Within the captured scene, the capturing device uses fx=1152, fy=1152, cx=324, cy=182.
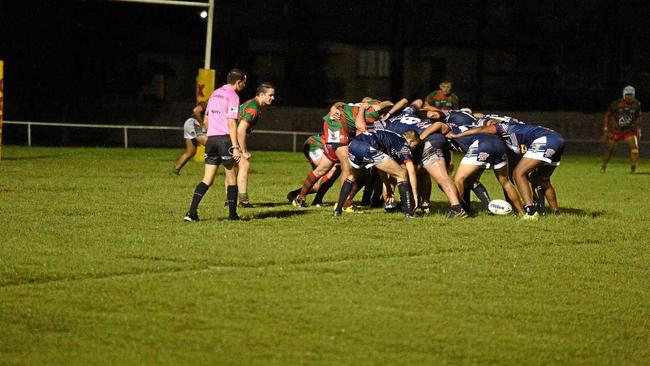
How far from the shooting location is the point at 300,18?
53.6 m

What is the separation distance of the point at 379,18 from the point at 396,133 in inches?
1804

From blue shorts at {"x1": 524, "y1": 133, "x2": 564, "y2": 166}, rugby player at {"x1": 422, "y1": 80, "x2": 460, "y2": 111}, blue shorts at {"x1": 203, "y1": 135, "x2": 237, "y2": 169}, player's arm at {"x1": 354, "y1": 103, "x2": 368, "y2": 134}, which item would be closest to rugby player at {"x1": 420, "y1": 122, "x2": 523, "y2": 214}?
blue shorts at {"x1": 524, "y1": 133, "x2": 564, "y2": 166}

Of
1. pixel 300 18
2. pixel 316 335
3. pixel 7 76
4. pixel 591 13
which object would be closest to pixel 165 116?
pixel 7 76

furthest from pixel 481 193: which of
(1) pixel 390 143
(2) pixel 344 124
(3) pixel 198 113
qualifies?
(3) pixel 198 113

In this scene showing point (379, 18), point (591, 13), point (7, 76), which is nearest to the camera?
point (7, 76)

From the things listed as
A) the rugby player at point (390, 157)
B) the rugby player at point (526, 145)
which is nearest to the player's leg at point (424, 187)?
the rugby player at point (390, 157)

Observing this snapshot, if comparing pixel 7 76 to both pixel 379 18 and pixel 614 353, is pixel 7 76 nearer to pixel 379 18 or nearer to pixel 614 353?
pixel 379 18

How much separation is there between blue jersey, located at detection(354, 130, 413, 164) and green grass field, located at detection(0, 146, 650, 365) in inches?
35.3

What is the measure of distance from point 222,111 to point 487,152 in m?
3.65

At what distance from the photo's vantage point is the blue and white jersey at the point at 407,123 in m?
16.2

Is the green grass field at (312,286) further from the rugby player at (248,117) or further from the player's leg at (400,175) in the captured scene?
the rugby player at (248,117)

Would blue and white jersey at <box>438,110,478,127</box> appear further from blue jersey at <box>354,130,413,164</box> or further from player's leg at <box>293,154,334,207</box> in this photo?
player's leg at <box>293,154,334,207</box>

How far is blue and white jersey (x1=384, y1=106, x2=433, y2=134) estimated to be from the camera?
16156 mm

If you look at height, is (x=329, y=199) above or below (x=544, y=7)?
below
